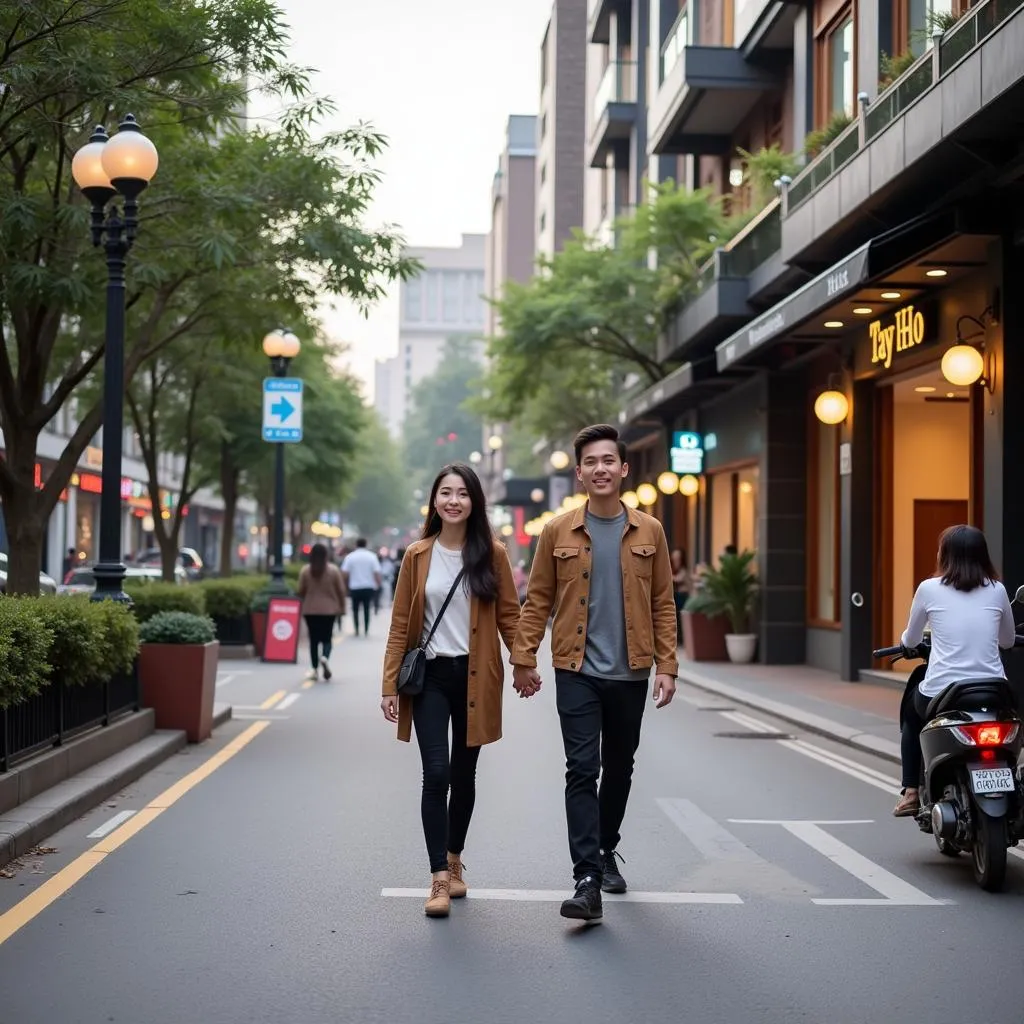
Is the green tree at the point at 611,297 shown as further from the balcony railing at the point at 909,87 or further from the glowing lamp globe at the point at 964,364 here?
the glowing lamp globe at the point at 964,364

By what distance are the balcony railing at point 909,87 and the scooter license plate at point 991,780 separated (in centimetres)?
646

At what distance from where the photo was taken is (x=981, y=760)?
7191 millimetres

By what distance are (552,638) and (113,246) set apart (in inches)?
287

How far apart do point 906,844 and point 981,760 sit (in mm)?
1641

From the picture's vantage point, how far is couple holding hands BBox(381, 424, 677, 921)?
659 cm

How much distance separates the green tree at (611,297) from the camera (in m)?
27.8

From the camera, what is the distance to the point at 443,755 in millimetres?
6766

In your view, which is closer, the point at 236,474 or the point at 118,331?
the point at 118,331

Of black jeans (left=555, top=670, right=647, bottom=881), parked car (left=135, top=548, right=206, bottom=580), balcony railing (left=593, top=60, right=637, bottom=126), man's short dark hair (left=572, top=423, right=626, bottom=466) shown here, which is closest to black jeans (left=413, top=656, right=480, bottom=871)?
black jeans (left=555, top=670, right=647, bottom=881)

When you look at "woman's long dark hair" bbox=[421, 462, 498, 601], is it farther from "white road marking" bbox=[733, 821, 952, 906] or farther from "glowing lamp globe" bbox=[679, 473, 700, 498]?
"glowing lamp globe" bbox=[679, 473, 700, 498]

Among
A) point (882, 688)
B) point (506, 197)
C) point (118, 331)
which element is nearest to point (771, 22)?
point (882, 688)

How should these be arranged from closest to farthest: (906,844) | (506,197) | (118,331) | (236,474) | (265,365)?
(906,844), (118,331), (265,365), (236,474), (506,197)

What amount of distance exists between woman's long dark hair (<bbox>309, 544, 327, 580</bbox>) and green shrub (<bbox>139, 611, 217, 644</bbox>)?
22.4ft

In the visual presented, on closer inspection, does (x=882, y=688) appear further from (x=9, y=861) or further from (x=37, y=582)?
(x=9, y=861)
